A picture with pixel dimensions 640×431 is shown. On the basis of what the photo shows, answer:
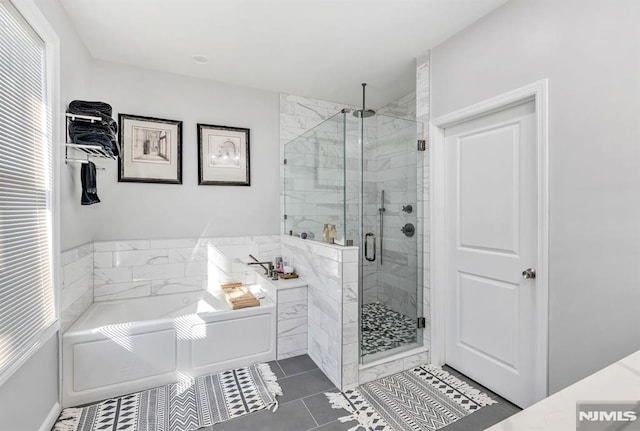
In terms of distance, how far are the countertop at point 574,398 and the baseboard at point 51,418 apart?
2.36 metres

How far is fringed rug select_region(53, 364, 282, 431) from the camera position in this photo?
1839 mm

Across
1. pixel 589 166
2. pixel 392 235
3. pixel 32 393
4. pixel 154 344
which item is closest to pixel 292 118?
pixel 392 235

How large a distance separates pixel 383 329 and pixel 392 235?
848 mm

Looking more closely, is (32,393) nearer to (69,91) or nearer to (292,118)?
(69,91)

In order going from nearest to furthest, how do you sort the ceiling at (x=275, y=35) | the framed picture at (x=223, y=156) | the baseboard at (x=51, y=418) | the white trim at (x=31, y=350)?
the white trim at (x=31, y=350), the baseboard at (x=51, y=418), the ceiling at (x=275, y=35), the framed picture at (x=223, y=156)

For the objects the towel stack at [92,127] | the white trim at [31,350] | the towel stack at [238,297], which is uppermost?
the towel stack at [92,127]

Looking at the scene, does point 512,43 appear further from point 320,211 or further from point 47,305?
point 47,305

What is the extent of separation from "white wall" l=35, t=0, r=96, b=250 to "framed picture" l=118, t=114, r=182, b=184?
0.44 metres

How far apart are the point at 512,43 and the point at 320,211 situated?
5.92ft

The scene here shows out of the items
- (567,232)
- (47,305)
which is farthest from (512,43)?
(47,305)

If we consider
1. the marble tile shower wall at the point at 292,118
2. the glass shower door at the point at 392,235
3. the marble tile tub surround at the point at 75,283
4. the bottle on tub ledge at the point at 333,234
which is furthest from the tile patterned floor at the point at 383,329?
the marble tile tub surround at the point at 75,283

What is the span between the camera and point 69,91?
7.20 ft

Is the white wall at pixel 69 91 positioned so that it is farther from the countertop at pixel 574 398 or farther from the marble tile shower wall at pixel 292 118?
the countertop at pixel 574 398

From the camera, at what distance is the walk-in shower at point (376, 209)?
2.33 meters
